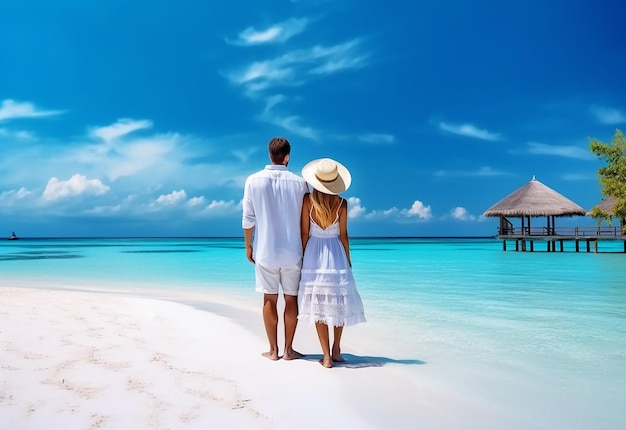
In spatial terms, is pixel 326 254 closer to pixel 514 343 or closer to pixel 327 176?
pixel 327 176

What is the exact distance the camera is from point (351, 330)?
5.55 metres

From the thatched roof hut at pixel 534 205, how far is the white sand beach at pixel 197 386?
25.9 metres

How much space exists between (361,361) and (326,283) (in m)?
0.85

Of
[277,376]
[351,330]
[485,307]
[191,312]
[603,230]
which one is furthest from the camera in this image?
[603,230]

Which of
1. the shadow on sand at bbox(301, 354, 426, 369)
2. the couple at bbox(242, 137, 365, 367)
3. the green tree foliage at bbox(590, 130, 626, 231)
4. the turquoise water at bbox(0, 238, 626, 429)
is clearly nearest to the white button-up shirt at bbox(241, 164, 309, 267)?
the couple at bbox(242, 137, 365, 367)

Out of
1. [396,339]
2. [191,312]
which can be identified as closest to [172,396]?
[396,339]

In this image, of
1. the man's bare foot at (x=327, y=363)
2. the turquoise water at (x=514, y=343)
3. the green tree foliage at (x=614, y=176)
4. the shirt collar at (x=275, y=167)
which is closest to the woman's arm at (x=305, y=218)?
the shirt collar at (x=275, y=167)

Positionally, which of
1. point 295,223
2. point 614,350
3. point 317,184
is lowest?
point 614,350

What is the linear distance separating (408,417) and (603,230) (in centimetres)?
2962

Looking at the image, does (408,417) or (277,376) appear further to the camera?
(277,376)

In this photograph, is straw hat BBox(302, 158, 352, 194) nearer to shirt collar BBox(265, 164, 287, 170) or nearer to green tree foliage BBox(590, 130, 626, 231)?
shirt collar BBox(265, 164, 287, 170)

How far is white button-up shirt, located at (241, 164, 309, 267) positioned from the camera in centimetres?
360

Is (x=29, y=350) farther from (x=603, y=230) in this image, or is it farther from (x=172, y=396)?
(x=603, y=230)

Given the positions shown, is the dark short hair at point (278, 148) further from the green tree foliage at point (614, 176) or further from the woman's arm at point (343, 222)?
the green tree foliage at point (614, 176)
